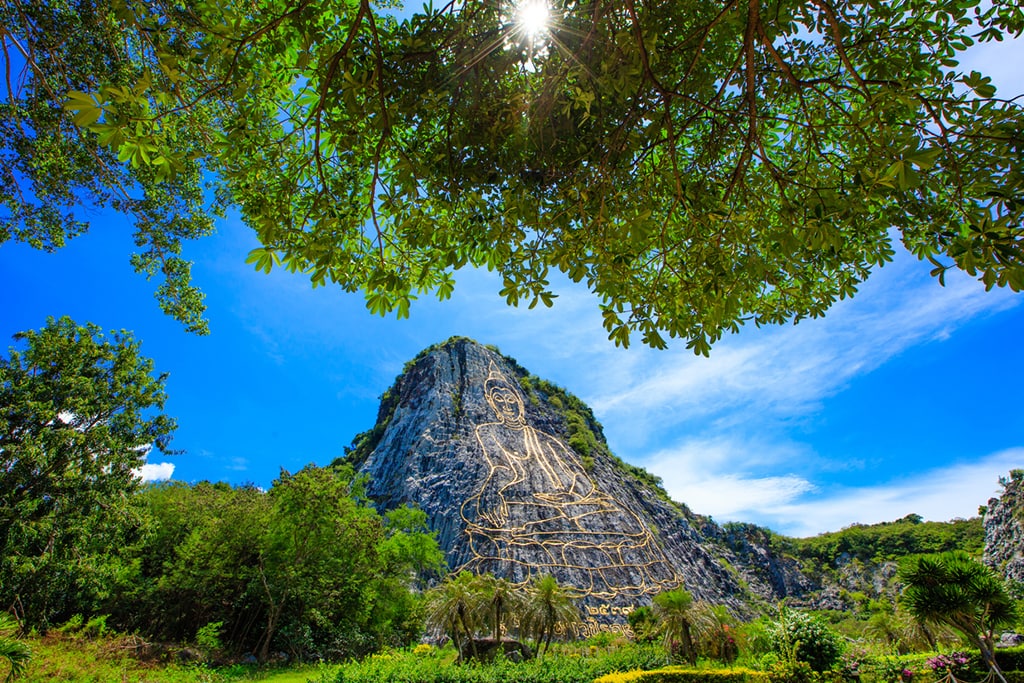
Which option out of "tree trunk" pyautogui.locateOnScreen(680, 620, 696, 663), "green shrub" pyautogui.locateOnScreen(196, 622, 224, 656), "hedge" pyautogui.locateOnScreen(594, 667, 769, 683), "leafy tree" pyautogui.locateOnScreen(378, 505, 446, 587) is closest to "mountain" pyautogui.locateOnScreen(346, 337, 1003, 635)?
"leafy tree" pyautogui.locateOnScreen(378, 505, 446, 587)

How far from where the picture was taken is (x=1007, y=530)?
29.7m

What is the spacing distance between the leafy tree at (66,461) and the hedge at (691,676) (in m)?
12.8

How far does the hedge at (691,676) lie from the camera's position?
998 centimetres

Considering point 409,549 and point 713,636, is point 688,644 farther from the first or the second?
point 409,549

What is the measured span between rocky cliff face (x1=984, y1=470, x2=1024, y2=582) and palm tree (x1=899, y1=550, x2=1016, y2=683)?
932 inches

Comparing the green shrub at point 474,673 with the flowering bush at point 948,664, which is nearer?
the green shrub at point 474,673

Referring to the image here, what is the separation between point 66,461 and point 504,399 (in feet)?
99.5

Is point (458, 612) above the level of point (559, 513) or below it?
below

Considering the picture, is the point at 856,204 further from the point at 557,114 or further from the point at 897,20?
the point at 557,114

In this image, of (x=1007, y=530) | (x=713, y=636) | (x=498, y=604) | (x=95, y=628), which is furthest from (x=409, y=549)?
(x=1007, y=530)

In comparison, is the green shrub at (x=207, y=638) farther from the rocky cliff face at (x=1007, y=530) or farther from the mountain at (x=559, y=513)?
the rocky cliff face at (x=1007, y=530)

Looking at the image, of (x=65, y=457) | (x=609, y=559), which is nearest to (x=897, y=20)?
(x=65, y=457)

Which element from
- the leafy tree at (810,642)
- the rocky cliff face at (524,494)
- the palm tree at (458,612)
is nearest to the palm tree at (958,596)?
the leafy tree at (810,642)

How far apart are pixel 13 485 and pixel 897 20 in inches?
666
